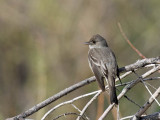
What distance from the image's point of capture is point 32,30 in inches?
366

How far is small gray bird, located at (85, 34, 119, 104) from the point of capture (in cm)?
454

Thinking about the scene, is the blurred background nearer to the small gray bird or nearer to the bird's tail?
the small gray bird

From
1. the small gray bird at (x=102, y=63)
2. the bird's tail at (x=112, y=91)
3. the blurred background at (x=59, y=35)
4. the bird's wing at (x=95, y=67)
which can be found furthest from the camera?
the blurred background at (x=59, y=35)

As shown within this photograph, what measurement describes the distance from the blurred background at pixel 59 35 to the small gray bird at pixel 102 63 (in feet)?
7.45

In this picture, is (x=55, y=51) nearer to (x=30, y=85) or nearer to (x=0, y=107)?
(x=30, y=85)

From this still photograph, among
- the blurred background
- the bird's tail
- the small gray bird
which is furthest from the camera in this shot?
the blurred background

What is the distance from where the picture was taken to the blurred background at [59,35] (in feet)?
27.8

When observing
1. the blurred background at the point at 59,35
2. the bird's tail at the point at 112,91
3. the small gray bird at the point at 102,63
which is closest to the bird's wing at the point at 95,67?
the small gray bird at the point at 102,63

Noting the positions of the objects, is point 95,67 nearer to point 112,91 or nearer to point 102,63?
point 102,63

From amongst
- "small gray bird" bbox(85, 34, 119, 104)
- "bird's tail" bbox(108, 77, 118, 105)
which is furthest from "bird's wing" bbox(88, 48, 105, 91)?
"bird's tail" bbox(108, 77, 118, 105)

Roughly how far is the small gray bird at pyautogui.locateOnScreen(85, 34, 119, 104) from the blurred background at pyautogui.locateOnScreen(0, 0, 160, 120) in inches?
89.4

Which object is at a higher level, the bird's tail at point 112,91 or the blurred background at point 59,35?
the blurred background at point 59,35

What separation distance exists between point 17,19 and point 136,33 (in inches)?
108

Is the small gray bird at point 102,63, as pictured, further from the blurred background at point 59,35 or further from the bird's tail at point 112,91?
the blurred background at point 59,35
